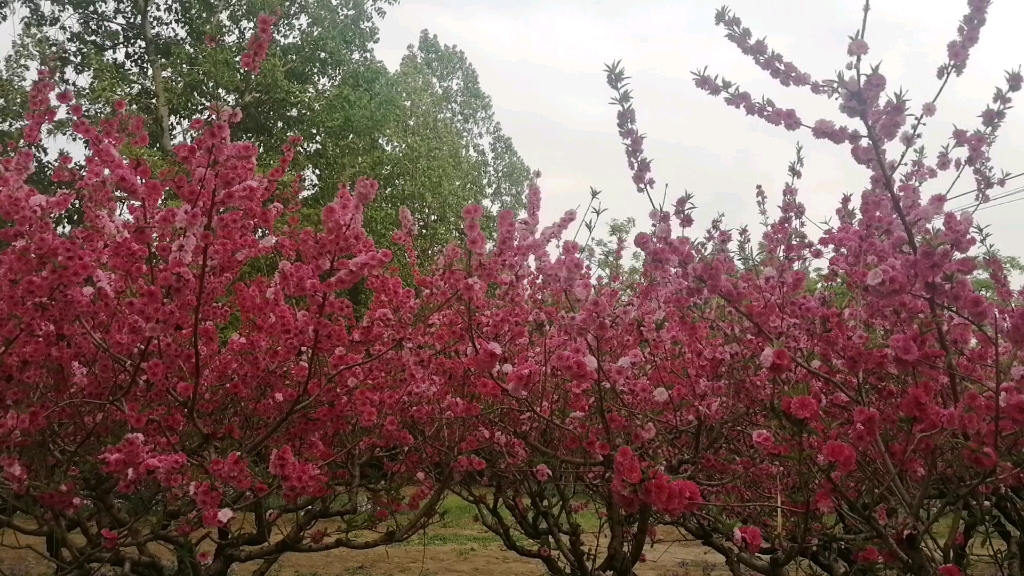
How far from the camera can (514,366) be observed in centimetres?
396

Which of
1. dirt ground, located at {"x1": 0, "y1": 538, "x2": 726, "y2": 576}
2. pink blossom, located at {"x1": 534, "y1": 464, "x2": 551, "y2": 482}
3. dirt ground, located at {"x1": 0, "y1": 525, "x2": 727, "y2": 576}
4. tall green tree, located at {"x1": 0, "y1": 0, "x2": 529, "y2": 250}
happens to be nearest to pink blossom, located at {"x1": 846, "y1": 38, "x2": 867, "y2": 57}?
pink blossom, located at {"x1": 534, "y1": 464, "x2": 551, "y2": 482}

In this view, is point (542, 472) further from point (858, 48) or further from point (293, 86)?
point (293, 86)

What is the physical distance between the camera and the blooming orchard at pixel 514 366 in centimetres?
276

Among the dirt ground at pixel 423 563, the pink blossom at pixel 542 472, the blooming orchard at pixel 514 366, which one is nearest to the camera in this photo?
the blooming orchard at pixel 514 366

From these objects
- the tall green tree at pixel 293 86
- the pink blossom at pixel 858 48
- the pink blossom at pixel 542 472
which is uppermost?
Answer: the tall green tree at pixel 293 86

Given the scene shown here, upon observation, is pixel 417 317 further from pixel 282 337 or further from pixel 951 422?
pixel 951 422

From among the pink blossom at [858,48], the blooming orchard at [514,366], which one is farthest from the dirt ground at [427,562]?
the pink blossom at [858,48]

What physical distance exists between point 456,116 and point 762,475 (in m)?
20.6

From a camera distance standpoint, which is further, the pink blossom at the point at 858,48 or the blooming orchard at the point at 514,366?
the pink blossom at the point at 858,48

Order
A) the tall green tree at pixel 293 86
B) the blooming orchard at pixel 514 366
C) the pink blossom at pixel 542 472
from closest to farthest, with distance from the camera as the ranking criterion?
1. the blooming orchard at pixel 514 366
2. the pink blossom at pixel 542 472
3. the tall green tree at pixel 293 86

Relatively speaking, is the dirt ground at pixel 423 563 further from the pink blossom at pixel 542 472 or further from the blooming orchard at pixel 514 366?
the pink blossom at pixel 542 472

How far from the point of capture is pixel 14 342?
3.51m

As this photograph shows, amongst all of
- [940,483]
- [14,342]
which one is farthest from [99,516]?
[940,483]

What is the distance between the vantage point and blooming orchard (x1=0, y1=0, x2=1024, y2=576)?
9.04 feet
